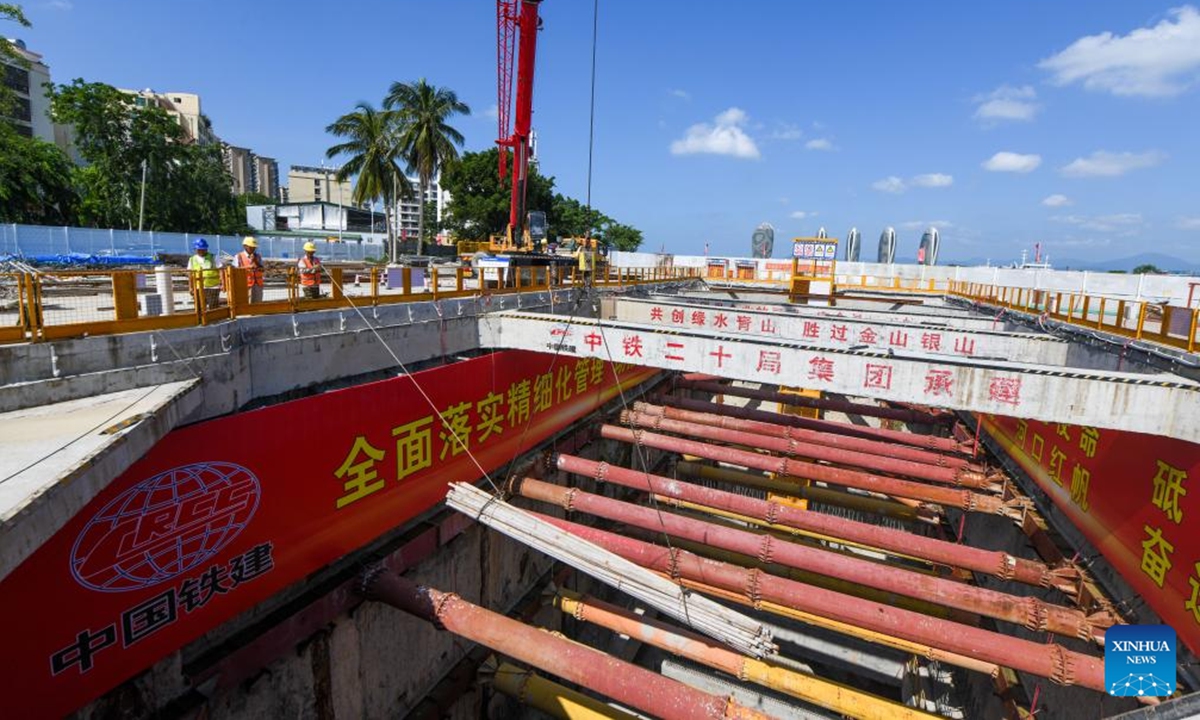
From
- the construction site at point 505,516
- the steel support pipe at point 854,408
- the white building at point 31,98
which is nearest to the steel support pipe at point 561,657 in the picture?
the construction site at point 505,516

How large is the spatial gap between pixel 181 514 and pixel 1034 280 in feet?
154

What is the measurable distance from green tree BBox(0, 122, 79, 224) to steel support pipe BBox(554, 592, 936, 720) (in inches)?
1638

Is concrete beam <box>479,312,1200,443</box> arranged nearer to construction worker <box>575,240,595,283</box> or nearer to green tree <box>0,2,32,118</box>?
construction worker <box>575,240,595,283</box>

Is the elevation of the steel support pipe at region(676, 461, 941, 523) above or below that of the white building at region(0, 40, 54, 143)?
below

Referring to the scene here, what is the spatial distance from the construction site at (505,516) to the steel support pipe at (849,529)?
70 millimetres

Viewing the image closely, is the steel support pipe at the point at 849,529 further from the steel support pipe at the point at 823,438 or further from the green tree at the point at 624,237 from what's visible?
the green tree at the point at 624,237

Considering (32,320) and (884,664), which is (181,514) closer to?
(32,320)

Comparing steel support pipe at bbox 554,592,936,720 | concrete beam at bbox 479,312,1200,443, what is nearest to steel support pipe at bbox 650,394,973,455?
concrete beam at bbox 479,312,1200,443

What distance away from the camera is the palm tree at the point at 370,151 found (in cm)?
4125

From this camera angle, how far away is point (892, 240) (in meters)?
65.9

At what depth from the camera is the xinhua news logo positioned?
3.87m

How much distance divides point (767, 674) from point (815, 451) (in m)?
6.38

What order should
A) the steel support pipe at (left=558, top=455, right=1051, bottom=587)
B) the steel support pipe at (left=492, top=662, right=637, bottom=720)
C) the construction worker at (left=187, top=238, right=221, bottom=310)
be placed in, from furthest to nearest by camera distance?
the steel support pipe at (left=492, top=662, right=637, bottom=720), the steel support pipe at (left=558, top=455, right=1051, bottom=587), the construction worker at (left=187, top=238, right=221, bottom=310)

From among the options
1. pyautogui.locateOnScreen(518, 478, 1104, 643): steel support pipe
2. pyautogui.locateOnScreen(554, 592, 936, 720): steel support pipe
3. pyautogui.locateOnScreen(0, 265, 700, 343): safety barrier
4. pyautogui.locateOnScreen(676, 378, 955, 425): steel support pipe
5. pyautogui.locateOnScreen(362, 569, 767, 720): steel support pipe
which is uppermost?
pyautogui.locateOnScreen(0, 265, 700, 343): safety barrier
